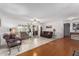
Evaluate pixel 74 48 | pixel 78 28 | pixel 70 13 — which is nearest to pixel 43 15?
pixel 70 13

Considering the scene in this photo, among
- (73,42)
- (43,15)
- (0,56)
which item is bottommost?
(0,56)

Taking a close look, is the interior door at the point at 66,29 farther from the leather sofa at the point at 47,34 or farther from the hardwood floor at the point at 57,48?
the leather sofa at the point at 47,34

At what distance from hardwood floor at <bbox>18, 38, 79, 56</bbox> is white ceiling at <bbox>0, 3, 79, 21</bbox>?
58 centimetres

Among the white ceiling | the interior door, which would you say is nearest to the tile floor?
the interior door

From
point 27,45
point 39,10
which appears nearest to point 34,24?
point 39,10

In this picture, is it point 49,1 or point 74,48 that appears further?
point 74,48

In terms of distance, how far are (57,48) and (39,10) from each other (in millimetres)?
954

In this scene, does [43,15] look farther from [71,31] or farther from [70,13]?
[71,31]

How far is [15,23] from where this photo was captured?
1852 mm

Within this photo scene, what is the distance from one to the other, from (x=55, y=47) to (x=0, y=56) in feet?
4.07

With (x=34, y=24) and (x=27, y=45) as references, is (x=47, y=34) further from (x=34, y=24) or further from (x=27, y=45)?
(x=27, y=45)

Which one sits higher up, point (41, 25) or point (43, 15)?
point (43, 15)

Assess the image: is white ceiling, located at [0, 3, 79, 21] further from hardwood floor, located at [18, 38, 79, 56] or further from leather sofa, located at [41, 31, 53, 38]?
hardwood floor, located at [18, 38, 79, 56]

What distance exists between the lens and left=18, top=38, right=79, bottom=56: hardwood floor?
6.31 feet
